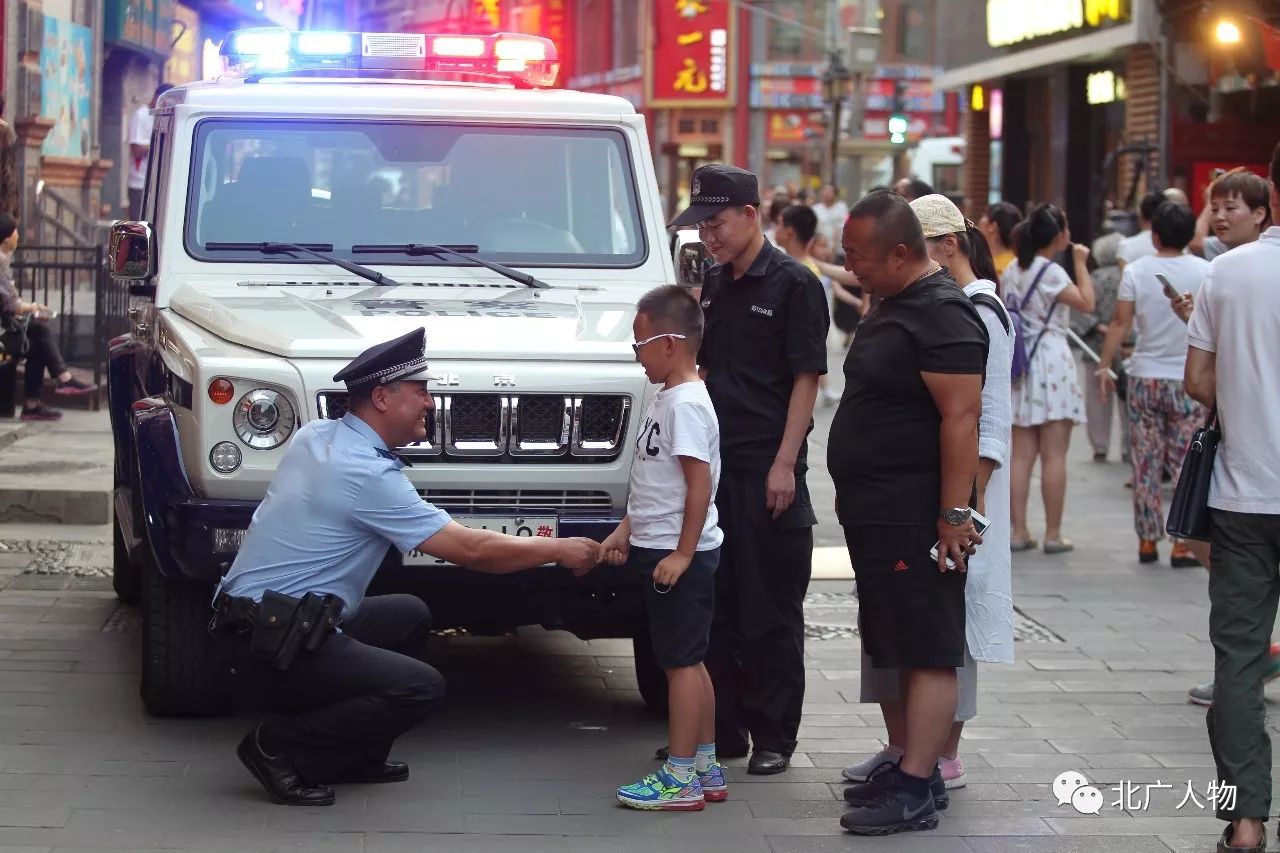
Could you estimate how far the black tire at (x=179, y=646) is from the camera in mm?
6629

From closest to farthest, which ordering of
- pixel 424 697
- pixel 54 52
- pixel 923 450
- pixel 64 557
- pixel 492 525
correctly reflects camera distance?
1. pixel 923 450
2. pixel 424 697
3. pixel 492 525
4. pixel 64 557
5. pixel 54 52

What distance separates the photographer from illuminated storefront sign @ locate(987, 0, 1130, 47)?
25.8 m

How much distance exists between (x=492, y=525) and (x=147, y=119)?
16777 millimetres

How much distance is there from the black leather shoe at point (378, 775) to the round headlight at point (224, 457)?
3.47 feet

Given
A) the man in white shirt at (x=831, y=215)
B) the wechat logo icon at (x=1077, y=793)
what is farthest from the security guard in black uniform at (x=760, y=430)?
the man in white shirt at (x=831, y=215)

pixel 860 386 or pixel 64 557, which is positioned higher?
pixel 860 386

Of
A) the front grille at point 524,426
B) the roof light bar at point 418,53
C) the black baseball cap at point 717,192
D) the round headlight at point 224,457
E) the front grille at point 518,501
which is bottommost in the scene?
the front grille at point 518,501

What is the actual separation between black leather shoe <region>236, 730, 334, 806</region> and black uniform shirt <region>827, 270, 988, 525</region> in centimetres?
179

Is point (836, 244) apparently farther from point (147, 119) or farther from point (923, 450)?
point (923, 450)

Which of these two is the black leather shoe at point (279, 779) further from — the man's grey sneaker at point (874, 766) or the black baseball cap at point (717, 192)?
the black baseball cap at point (717, 192)

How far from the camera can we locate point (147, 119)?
72.1 ft

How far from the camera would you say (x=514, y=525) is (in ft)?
21.1

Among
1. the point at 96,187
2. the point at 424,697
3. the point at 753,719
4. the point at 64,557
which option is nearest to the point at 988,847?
the point at 753,719

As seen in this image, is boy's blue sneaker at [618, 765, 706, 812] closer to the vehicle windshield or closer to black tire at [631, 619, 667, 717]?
black tire at [631, 619, 667, 717]
